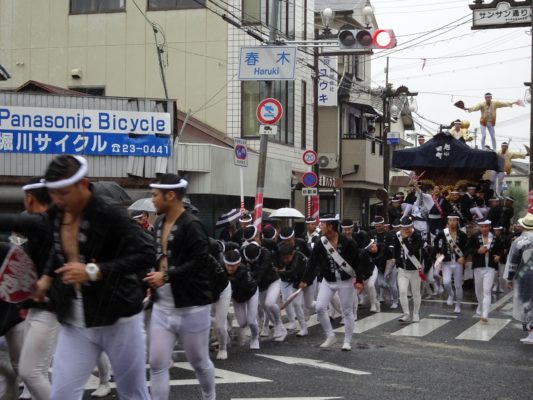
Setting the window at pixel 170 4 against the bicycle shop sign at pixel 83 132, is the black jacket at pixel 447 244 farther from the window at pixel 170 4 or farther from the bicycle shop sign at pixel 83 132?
the window at pixel 170 4

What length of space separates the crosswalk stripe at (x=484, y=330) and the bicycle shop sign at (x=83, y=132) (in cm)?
1039

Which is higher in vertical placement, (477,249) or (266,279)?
(477,249)

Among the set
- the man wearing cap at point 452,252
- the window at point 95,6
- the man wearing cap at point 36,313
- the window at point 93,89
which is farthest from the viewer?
the window at point 93,89

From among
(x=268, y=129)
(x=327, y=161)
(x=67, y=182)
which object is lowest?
(x=67, y=182)

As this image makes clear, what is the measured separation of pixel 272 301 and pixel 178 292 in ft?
18.9

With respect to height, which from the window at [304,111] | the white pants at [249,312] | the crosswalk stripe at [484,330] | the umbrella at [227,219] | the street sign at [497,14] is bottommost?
the crosswalk stripe at [484,330]

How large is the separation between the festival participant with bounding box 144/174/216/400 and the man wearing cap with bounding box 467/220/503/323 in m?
9.39

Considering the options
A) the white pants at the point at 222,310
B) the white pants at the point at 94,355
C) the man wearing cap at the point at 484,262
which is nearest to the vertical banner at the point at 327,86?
the man wearing cap at the point at 484,262

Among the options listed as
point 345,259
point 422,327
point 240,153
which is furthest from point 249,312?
point 240,153

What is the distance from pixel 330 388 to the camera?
827 centimetres

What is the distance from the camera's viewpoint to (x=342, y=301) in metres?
11.0

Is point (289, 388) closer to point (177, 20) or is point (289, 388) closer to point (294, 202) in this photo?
point (177, 20)

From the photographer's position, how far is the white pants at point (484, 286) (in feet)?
47.3

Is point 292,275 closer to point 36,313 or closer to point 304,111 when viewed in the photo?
point 36,313
